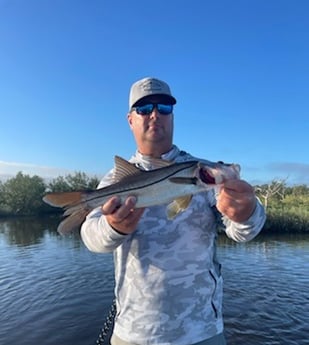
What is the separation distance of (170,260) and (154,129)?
1.20 m

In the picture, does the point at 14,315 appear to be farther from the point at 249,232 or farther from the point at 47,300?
the point at 249,232

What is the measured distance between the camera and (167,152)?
142 inches

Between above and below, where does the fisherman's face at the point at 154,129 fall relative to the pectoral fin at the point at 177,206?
above

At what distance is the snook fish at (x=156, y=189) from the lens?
8.95 feet

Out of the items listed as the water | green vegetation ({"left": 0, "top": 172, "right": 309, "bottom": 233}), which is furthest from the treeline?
the water

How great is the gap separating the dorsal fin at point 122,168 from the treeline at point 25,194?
72141 millimetres

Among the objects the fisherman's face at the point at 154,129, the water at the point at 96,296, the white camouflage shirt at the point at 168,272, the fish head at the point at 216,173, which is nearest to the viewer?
the fish head at the point at 216,173

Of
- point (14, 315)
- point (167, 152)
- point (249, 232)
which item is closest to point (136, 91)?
point (167, 152)

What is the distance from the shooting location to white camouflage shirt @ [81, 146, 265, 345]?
2926mm

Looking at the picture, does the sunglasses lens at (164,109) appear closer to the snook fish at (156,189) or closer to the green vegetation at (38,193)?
the snook fish at (156,189)

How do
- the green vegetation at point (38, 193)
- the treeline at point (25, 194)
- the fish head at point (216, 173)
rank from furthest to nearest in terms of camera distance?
the treeline at point (25, 194) < the green vegetation at point (38, 193) < the fish head at point (216, 173)

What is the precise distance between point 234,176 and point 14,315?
14.9 m

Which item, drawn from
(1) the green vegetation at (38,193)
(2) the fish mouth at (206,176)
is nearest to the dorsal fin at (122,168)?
(2) the fish mouth at (206,176)

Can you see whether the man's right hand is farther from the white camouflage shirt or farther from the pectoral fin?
the pectoral fin
